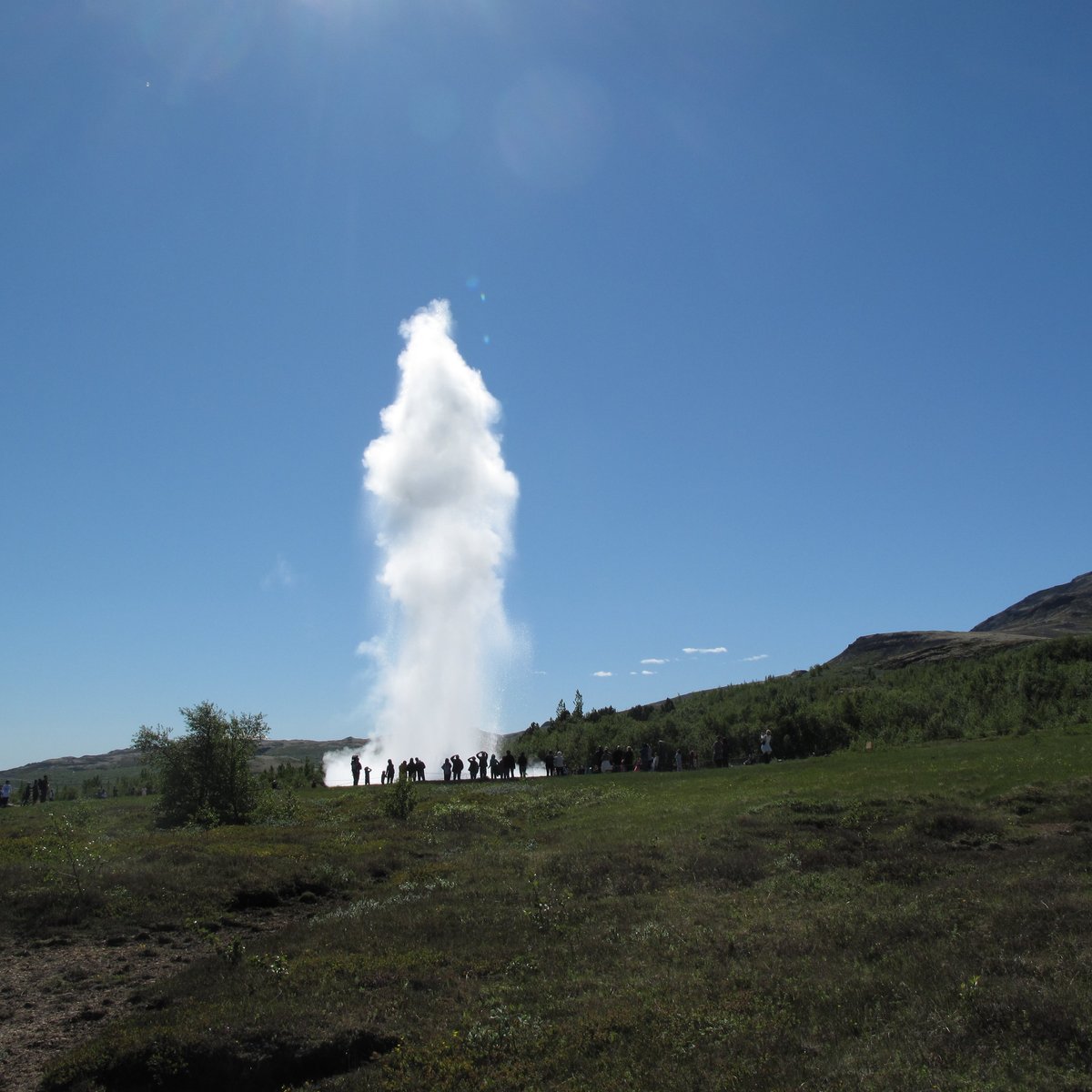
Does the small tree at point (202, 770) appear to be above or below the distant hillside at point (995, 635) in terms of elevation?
below

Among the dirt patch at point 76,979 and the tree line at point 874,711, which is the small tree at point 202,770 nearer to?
the dirt patch at point 76,979

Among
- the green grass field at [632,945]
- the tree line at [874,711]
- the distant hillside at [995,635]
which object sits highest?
the distant hillside at [995,635]

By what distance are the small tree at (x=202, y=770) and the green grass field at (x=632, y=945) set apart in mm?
9649

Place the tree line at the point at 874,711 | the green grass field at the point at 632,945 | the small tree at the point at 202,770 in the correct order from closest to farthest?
1. the green grass field at the point at 632,945
2. the small tree at the point at 202,770
3. the tree line at the point at 874,711

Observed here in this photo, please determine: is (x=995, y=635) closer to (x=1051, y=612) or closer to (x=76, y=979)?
(x=1051, y=612)

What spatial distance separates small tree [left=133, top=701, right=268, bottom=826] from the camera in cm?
4100

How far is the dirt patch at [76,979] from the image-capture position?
496 inches

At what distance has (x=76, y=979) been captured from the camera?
1589 cm

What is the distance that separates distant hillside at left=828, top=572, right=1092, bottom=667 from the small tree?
7355 centimetres

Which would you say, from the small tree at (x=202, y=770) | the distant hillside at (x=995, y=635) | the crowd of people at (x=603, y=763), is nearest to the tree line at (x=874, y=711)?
the crowd of people at (x=603, y=763)

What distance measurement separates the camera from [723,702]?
86.4m

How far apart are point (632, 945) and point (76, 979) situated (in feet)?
35.0

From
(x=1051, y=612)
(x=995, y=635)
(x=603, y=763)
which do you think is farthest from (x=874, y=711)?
(x=1051, y=612)

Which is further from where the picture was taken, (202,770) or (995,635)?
(995,635)
